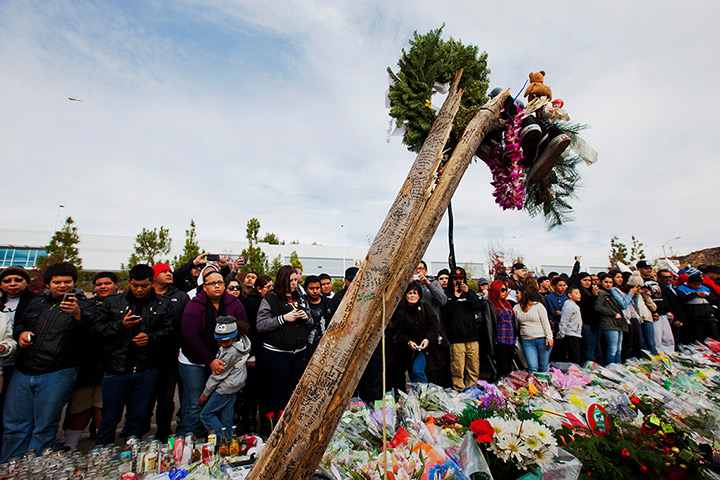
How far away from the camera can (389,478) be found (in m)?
1.85

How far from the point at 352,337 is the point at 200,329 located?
9.34 ft

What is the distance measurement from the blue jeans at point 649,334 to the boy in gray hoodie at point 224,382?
7.86 m

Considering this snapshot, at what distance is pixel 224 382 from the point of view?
3.30m

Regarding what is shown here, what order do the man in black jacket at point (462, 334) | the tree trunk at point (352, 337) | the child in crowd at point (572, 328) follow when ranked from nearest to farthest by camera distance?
the tree trunk at point (352, 337) < the man in black jacket at point (462, 334) < the child in crowd at point (572, 328)

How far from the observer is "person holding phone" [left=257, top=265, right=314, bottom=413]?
372 centimetres

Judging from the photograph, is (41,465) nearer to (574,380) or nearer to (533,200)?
(533,200)

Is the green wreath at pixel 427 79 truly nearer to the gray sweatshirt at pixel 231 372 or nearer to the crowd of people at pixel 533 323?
the gray sweatshirt at pixel 231 372

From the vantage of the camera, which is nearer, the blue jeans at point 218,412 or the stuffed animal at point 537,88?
the stuffed animal at point 537,88

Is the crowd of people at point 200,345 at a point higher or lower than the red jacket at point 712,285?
lower

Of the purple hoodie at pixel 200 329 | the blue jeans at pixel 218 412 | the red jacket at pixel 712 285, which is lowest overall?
the blue jeans at pixel 218 412

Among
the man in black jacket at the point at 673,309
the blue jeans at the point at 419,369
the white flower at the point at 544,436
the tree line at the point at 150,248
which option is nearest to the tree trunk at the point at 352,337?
the white flower at the point at 544,436

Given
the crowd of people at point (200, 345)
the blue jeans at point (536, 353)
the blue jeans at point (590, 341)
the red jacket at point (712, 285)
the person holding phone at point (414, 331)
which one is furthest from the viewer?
the red jacket at point (712, 285)

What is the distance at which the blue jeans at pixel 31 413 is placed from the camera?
2949mm

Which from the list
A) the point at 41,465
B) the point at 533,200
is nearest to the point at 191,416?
the point at 41,465
